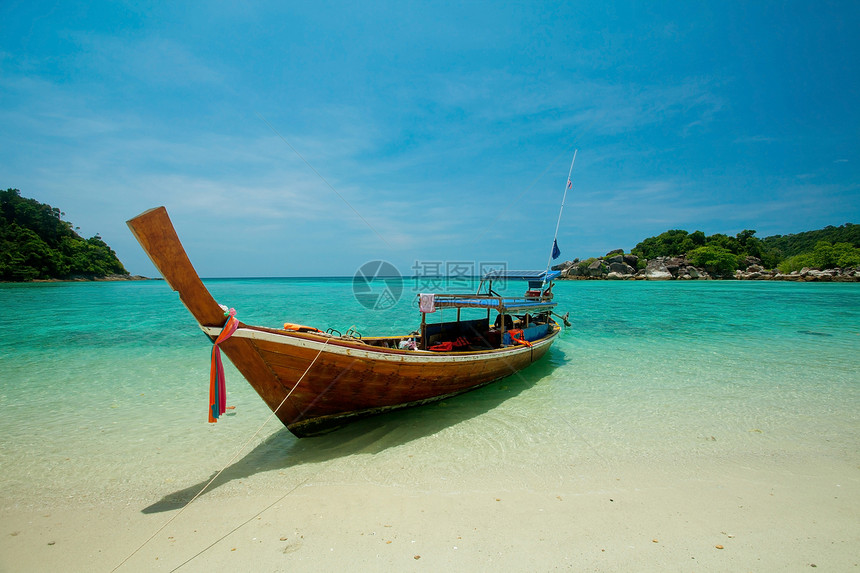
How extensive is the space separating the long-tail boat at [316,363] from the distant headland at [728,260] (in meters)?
95.8

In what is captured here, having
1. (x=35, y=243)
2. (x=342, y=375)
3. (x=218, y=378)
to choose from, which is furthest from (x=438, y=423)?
(x=35, y=243)

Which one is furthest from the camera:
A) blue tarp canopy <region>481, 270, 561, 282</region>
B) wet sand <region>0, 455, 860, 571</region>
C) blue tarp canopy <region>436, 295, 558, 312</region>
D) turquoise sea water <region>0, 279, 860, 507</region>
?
blue tarp canopy <region>481, 270, 561, 282</region>

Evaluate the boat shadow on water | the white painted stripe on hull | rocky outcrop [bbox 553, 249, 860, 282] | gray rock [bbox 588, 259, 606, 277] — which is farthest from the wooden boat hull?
gray rock [bbox 588, 259, 606, 277]

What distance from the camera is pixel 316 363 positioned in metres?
4.86

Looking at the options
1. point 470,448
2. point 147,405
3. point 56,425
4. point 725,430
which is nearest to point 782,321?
point 725,430

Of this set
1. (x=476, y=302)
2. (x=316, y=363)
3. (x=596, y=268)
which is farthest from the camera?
(x=596, y=268)

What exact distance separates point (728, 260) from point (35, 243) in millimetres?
137473

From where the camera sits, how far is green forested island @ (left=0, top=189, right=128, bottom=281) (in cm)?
5728

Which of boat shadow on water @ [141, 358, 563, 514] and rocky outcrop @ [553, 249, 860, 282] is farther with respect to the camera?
rocky outcrop @ [553, 249, 860, 282]

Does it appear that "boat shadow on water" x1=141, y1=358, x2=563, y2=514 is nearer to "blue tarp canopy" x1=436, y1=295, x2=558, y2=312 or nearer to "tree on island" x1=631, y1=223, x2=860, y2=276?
"blue tarp canopy" x1=436, y1=295, x2=558, y2=312

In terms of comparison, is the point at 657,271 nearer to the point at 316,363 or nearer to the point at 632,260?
the point at 632,260

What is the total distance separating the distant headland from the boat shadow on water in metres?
95.8

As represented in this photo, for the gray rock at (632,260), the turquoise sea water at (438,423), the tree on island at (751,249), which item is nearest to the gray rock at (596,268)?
the gray rock at (632,260)

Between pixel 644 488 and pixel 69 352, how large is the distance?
690 inches
